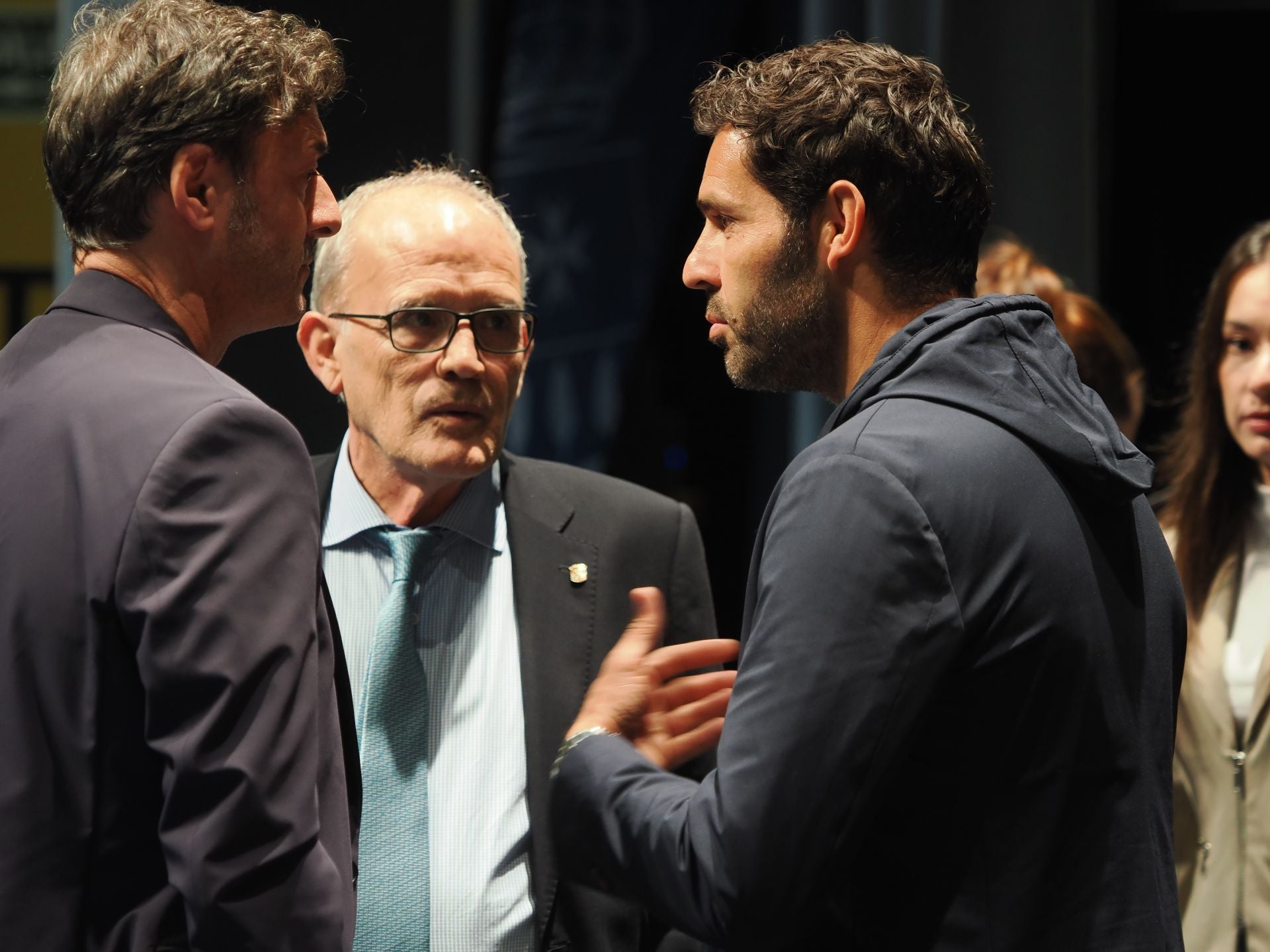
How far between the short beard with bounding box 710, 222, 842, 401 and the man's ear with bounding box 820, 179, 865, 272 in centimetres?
3

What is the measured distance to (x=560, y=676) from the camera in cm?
245

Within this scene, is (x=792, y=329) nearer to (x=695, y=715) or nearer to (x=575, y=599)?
(x=695, y=715)

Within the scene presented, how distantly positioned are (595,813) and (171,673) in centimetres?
50

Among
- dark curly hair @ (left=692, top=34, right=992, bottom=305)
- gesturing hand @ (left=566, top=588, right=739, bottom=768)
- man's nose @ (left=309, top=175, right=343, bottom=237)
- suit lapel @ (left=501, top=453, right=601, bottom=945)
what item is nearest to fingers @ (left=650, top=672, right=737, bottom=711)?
gesturing hand @ (left=566, top=588, right=739, bottom=768)

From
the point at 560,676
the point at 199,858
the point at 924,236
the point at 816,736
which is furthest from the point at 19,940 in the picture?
the point at 924,236

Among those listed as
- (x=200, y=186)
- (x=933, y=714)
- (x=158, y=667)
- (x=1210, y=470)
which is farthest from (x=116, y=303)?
(x=1210, y=470)

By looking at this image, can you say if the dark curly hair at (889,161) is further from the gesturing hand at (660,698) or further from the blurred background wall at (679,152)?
the blurred background wall at (679,152)

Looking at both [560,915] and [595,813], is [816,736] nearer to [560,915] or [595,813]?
[595,813]

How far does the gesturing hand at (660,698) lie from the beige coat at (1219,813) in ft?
4.31

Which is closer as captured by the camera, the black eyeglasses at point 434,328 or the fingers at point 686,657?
the fingers at point 686,657

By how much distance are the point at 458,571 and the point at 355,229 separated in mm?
712

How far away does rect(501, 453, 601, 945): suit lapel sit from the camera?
2.31 metres

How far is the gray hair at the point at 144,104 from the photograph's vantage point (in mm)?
1706

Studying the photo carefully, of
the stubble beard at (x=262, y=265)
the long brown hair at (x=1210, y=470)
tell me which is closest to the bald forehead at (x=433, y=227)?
the stubble beard at (x=262, y=265)
